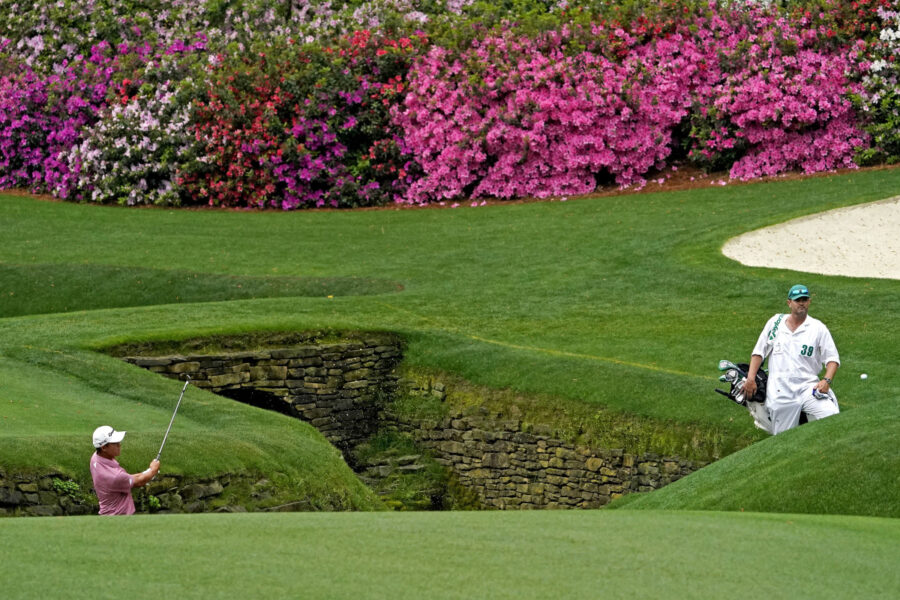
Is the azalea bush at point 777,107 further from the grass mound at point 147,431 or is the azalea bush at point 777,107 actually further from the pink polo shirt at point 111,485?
the pink polo shirt at point 111,485

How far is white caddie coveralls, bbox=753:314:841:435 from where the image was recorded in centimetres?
1343

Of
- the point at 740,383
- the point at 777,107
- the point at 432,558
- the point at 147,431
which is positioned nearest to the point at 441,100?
the point at 777,107

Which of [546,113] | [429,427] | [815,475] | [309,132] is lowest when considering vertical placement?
[429,427]

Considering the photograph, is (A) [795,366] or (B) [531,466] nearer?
(A) [795,366]

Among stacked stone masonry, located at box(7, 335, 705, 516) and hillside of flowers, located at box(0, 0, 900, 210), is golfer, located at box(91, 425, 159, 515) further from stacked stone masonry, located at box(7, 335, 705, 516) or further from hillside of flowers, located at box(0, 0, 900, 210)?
hillside of flowers, located at box(0, 0, 900, 210)

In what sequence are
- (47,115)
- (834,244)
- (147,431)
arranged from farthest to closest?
(47,115), (834,244), (147,431)

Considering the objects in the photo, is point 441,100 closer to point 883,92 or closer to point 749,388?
point 883,92

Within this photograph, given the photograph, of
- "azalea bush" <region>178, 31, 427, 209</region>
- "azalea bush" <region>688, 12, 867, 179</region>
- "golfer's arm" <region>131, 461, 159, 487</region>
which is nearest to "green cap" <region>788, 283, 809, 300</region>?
"golfer's arm" <region>131, 461, 159, 487</region>

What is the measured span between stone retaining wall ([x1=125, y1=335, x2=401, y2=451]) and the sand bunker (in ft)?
27.4

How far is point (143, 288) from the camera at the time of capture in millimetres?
25562

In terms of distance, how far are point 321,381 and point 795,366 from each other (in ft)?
28.5

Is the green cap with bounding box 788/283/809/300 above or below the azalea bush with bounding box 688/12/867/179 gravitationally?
below

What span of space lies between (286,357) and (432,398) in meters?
2.32

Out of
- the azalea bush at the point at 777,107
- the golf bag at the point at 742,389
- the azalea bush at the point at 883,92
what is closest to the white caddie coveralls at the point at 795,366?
the golf bag at the point at 742,389
